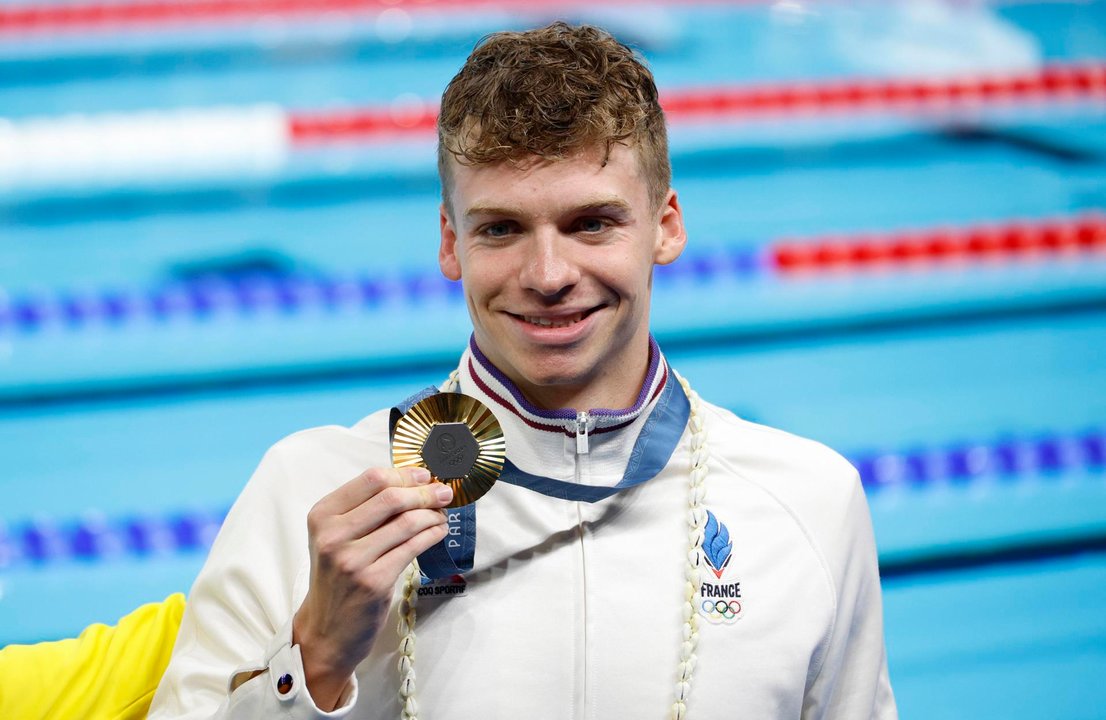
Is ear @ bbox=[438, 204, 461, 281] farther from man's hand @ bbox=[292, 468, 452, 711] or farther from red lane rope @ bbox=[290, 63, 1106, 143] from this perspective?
red lane rope @ bbox=[290, 63, 1106, 143]

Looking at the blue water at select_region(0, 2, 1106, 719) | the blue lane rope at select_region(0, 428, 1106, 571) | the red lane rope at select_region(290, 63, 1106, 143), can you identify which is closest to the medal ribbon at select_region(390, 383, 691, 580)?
the blue water at select_region(0, 2, 1106, 719)

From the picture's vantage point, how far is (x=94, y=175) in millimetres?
5438

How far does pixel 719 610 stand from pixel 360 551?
0.47m

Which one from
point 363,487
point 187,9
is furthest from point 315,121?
point 363,487

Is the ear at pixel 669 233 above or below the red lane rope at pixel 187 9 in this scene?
below

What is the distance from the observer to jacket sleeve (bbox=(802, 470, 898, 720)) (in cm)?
154

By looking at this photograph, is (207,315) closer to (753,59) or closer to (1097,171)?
(753,59)

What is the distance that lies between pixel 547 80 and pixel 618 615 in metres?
0.61

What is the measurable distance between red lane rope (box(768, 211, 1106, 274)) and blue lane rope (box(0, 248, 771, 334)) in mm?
201

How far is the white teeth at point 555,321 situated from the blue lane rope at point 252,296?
3.25 meters

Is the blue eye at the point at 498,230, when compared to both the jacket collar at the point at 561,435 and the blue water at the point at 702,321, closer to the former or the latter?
the jacket collar at the point at 561,435

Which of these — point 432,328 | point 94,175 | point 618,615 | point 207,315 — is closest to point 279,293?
point 207,315

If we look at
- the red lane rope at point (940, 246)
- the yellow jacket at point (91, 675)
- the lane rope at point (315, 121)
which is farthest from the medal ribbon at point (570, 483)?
the lane rope at point (315, 121)

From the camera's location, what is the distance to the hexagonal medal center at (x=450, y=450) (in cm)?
134
